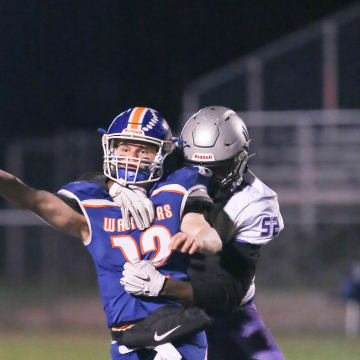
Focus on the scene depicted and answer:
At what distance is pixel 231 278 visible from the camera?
13.9 ft

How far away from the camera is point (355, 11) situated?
11.4m

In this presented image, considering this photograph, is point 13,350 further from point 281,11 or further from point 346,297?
point 281,11

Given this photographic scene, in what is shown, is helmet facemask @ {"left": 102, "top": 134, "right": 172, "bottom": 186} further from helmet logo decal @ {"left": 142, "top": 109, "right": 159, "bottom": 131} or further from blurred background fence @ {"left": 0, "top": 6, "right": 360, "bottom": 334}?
blurred background fence @ {"left": 0, "top": 6, "right": 360, "bottom": 334}

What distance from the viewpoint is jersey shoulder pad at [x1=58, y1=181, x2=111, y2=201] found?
388cm

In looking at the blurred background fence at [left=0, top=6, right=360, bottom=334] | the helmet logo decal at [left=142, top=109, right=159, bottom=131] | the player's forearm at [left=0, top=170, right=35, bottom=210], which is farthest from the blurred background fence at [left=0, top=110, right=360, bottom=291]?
the player's forearm at [left=0, top=170, right=35, bottom=210]

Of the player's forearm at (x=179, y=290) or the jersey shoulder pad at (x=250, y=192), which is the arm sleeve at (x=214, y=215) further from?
the player's forearm at (x=179, y=290)

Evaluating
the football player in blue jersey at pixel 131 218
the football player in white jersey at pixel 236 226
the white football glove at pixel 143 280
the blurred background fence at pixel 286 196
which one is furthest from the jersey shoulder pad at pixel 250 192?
the blurred background fence at pixel 286 196

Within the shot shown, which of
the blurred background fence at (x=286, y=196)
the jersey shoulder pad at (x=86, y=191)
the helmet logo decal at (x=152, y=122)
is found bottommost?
the blurred background fence at (x=286, y=196)

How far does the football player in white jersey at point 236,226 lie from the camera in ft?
14.0

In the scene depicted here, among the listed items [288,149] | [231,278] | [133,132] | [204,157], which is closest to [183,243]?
[133,132]

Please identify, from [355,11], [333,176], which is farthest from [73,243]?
[355,11]

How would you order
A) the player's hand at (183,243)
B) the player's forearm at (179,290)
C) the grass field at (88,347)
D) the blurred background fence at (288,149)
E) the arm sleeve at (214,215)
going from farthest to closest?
the blurred background fence at (288,149)
the grass field at (88,347)
the arm sleeve at (214,215)
the player's forearm at (179,290)
the player's hand at (183,243)

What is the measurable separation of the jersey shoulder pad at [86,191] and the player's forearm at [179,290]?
1.48 feet

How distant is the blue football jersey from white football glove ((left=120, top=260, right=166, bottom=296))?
0.12 meters
